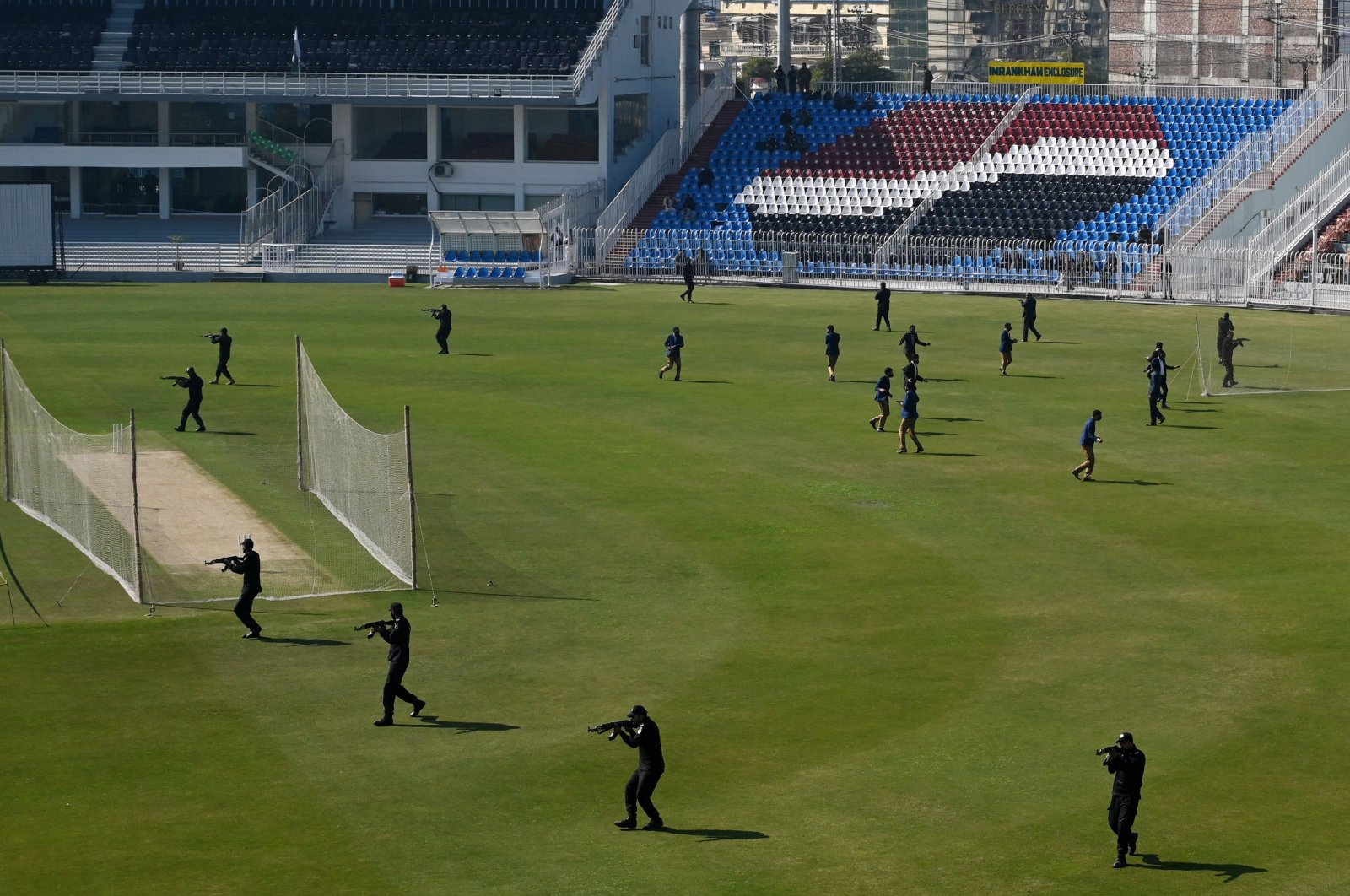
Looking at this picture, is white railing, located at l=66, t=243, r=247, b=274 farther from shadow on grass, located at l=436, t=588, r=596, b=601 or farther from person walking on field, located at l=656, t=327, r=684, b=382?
shadow on grass, located at l=436, t=588, r=596, b=601

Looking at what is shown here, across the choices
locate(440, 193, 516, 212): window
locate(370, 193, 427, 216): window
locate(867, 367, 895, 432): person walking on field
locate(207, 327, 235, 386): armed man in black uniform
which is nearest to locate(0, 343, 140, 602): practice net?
locate(207, 327, 235, 386): armed man in black uniform

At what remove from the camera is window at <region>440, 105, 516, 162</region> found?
83188 millimetres

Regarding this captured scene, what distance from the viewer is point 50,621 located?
26.3m

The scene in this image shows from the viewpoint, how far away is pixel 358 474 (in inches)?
1337

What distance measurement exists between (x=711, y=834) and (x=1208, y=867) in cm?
461

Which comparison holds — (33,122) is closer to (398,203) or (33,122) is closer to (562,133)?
(398,203)

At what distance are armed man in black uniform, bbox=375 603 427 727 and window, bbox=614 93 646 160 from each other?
6301 centimetres

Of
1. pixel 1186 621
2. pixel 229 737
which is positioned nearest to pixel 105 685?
pixel 229 737

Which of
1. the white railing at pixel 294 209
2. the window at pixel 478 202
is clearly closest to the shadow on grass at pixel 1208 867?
the white railing at pixel 294 209

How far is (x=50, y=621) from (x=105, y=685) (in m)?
3.43

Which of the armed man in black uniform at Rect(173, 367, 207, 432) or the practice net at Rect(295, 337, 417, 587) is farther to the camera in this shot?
the armed man in black uniform at Rect(173, 367, 207, 432)

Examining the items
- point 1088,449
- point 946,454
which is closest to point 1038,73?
point 946,454

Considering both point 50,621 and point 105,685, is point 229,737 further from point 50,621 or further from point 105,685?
point 50,621

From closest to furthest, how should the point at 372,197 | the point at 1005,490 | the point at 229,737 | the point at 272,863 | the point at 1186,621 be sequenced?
the point at 272,863, the point at 229,737, the point at 1186,621, the point at 1005,490, the point at 372,197
